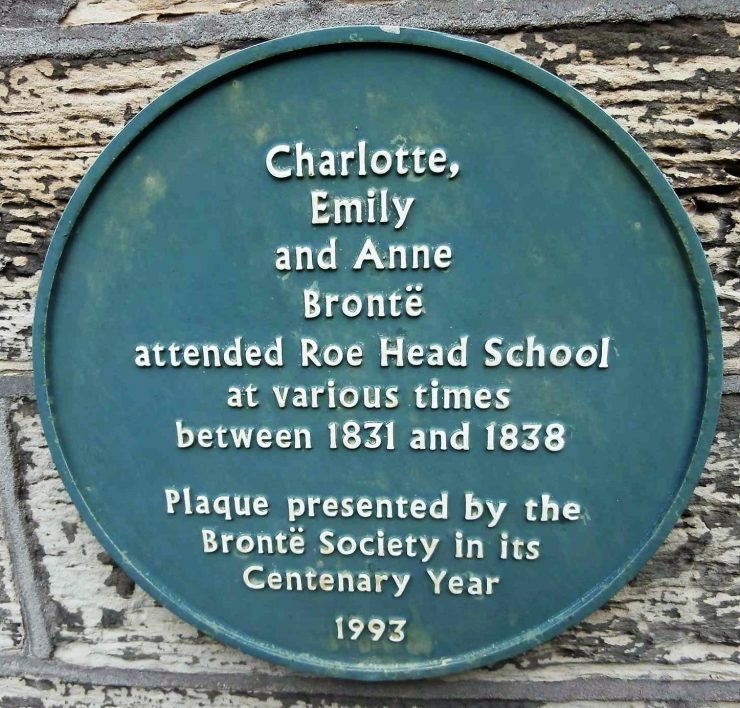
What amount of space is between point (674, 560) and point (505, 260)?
1.73 ft

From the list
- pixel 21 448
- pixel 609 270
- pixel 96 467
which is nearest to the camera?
pixel 609 270

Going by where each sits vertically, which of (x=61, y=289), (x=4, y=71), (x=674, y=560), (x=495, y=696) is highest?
(x=4, y=71)

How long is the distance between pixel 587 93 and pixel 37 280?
80 centimetres

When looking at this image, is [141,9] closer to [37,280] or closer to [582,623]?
[37,280]

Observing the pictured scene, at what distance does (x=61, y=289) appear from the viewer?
2.61ft

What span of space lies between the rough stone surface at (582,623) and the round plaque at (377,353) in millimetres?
144

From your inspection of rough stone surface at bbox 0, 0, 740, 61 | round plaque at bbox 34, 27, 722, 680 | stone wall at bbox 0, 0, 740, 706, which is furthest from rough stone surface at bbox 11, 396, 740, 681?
rough stone surface at bbox 0, 0, 740, 61

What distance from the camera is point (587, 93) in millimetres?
794

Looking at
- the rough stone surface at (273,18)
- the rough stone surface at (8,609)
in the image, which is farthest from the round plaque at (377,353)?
the rough stone surface at (8,609)

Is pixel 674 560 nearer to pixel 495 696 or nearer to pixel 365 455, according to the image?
pixel 495 696

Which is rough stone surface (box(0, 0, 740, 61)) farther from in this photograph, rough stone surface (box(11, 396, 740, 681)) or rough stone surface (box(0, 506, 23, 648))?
rough stone surface (box(0, 506, 23, 648))

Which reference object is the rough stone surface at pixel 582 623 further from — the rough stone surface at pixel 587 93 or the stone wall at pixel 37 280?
the rough stone surface at pixel 587 93

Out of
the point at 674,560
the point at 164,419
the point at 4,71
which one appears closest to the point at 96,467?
the point at 164,419

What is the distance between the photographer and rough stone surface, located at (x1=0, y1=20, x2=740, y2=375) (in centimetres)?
78
